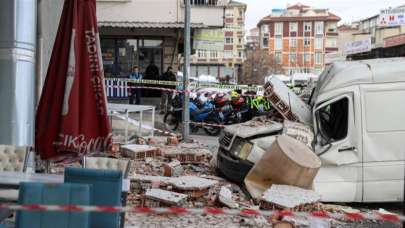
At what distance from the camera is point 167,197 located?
25.1ft

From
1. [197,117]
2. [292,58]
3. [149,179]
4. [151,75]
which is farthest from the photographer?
[292,58]

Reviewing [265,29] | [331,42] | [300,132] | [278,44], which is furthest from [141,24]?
[265,29]

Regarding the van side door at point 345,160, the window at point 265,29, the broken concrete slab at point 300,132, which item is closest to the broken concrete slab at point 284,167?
the broken concrete slab at point 300,132

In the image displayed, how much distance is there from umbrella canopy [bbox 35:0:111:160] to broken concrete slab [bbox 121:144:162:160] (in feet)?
17.2

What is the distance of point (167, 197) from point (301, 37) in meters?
128

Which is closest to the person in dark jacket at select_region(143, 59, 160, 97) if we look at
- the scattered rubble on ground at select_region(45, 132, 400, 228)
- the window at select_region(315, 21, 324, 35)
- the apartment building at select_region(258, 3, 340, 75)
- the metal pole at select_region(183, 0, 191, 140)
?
the metal pole at select_region(183, 0, 191, 140)

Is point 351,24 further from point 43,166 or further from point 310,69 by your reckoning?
point 43,166

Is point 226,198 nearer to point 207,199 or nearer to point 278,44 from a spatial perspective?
point 207,199

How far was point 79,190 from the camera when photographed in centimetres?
462

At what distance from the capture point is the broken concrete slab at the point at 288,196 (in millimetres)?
7500

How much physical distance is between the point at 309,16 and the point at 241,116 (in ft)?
391

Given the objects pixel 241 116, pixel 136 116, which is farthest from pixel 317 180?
pixel 136 116

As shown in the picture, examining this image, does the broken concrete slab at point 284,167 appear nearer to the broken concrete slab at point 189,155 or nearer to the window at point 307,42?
the broken concrete slab at point 189,155

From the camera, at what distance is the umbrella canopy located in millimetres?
5781
